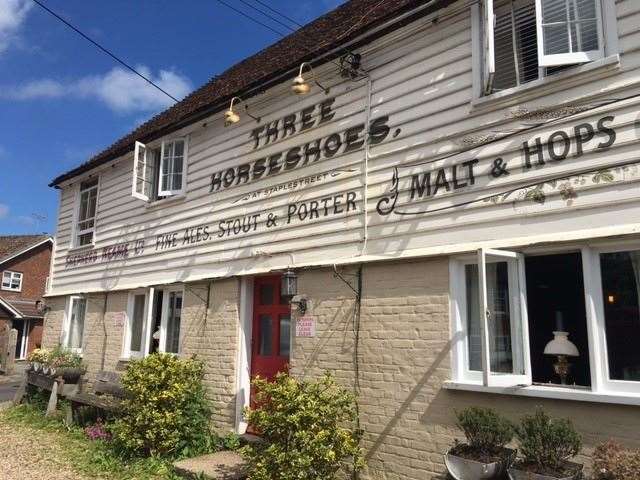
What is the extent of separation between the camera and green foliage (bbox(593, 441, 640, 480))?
3719mm

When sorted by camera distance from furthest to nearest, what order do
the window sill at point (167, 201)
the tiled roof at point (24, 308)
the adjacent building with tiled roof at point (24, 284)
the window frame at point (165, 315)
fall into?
the adjacent building with tiled roof at point (24, 284)
the tiled roof at point (24, 308)
the window sill at point (167, 201)
the window frame at point (165, 315)

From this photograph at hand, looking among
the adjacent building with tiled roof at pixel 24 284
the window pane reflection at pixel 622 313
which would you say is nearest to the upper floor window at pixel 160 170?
the window pane reflection at pixel 622 313

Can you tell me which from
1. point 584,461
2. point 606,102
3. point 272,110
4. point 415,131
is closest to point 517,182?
point 606,102

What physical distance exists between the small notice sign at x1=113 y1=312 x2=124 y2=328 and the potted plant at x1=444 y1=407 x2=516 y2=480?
8121 mm

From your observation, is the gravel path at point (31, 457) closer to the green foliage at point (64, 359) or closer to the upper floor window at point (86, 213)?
the green foliage at point (64, 359)

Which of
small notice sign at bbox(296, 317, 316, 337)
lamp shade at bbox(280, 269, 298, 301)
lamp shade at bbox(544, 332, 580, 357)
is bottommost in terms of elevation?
lamp shade at bbox(544, 332, 580, 357)

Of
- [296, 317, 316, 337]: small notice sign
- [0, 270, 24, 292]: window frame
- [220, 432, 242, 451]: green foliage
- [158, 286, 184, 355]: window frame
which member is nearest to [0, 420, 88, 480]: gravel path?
[220, 432, 242, 451]: green foliage

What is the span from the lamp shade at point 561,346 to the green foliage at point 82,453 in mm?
4878

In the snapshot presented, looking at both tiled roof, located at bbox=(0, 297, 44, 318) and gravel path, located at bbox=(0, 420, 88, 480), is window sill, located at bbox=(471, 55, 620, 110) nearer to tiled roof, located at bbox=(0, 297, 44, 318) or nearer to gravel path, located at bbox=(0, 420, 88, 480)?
gravel path, located at bbox=(0, 420, 88, 480)

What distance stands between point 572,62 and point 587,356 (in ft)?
8.96

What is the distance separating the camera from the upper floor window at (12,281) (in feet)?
124

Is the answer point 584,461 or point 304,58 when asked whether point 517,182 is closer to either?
point 584,461

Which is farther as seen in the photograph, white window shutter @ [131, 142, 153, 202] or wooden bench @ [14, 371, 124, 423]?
white window shutter @ [131, 142, 153, 202]

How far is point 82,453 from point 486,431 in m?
6.51
